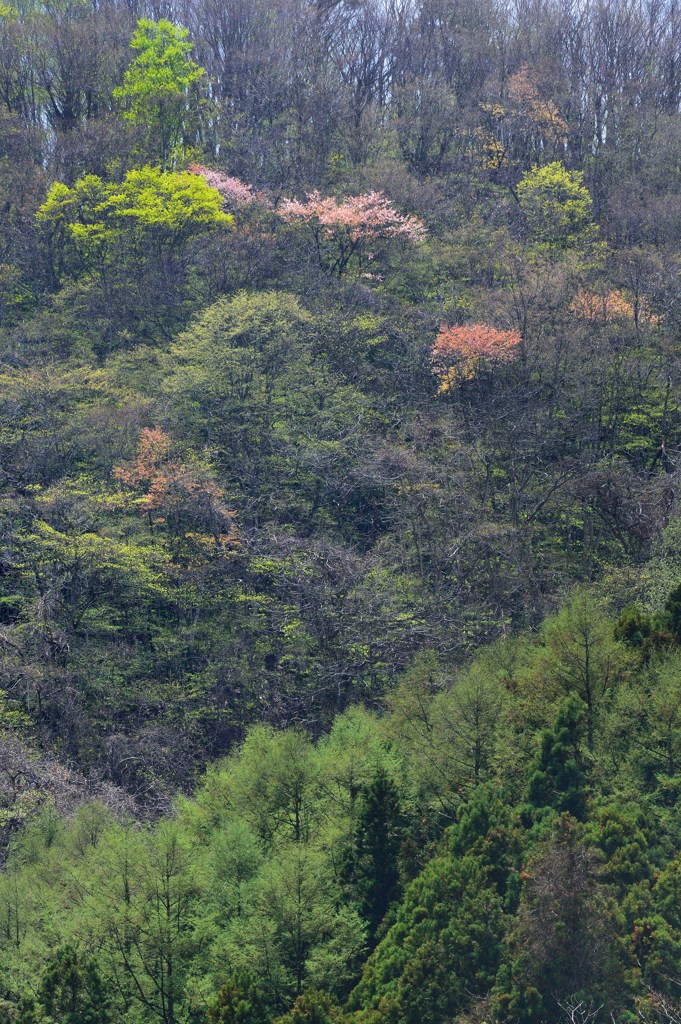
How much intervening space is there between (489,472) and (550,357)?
14.3 ft

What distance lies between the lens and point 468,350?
125 feet

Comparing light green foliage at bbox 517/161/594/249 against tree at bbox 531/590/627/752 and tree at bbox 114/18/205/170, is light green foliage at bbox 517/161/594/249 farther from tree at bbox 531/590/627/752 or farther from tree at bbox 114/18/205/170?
tree at bbox 531/590/627/752

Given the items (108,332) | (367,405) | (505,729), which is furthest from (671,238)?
(505,729)

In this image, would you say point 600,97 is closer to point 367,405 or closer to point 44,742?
point 367,405

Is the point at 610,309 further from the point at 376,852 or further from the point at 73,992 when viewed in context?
the point at 73,992

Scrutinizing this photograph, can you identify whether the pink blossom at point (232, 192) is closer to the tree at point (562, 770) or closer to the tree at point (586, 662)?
the tree at point (586, 662)

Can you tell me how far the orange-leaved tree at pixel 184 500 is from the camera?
33938 mm

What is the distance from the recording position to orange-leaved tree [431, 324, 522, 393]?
124 feet

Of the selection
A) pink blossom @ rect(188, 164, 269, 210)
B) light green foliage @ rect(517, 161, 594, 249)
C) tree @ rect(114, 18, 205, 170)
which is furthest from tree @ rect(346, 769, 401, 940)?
tree @ rect(114, 18, 205, 170)

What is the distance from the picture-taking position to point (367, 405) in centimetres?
3816

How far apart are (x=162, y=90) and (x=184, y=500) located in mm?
22006

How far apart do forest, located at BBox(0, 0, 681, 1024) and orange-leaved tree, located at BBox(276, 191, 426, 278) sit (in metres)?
0.14

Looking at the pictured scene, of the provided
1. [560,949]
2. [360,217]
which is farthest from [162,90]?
[560,949]

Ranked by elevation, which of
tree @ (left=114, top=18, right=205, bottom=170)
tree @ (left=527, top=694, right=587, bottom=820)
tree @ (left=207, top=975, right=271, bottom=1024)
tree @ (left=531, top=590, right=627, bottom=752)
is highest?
tree @ (left=114, top=18, right=205, bottom=170)
